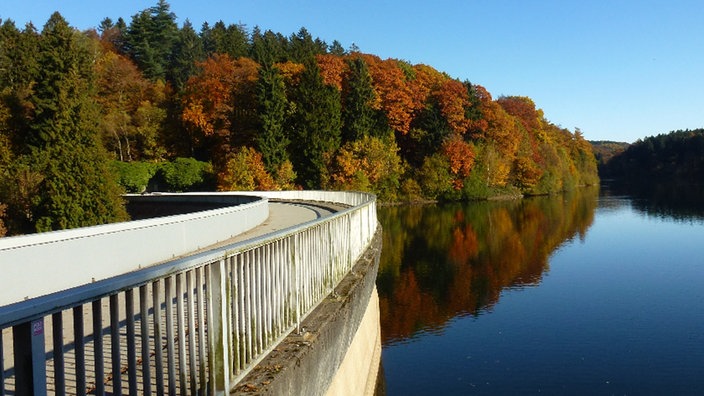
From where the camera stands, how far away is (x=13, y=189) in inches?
1271

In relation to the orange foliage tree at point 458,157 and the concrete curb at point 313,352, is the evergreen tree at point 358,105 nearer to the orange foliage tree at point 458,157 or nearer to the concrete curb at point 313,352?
the orange foliage tree at point 458,157

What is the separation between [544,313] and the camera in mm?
21312

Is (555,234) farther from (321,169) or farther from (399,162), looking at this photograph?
(399,162)

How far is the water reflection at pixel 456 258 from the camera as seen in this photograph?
22.5 metres

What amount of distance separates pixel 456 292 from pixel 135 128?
45539 millimetres

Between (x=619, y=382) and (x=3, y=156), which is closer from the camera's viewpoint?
(x=619, y=382)

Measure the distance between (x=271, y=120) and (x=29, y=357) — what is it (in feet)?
188

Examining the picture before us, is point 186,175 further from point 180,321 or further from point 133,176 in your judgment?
point 180,321

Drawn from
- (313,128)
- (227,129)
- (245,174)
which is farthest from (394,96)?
(245,174)

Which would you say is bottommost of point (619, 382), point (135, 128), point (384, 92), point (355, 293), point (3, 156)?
point (619, 382)

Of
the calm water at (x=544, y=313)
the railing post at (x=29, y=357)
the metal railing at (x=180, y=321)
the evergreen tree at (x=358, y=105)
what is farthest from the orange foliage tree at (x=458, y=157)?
the railing post at (x=29, y=357)

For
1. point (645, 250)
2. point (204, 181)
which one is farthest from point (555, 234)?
point (204, 181)

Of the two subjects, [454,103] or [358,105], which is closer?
[358,105]

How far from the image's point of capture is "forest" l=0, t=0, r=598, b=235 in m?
34.3
